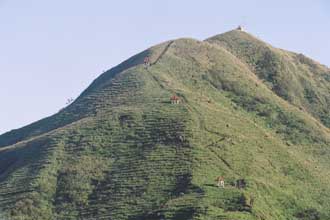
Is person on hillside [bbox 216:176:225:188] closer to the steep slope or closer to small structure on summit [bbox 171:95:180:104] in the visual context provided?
small structure on summit [bbox 171:95:180:104]

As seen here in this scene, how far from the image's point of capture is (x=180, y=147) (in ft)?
356

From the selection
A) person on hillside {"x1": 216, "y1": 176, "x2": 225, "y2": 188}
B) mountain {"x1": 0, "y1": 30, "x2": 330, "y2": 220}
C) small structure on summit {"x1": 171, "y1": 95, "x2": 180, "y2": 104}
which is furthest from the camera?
small structure on summit {"x1": 171, "y1": 95, "x2": 180, "y2": 104}

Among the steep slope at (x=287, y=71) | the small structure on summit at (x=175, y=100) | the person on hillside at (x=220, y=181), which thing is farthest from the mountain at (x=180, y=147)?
the small structure on summit at (x=175, y=100)

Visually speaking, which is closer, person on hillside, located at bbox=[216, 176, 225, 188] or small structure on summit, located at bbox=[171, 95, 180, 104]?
person on hillside, located at bbox=[216, 176, 225, 188]

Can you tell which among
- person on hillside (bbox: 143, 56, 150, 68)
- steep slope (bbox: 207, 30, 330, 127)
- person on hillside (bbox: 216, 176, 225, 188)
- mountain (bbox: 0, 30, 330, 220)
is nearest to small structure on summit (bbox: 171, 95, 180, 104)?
mountain (bbox: 0, 30, 330, 220)

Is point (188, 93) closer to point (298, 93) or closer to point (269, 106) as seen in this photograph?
point (269, 106)

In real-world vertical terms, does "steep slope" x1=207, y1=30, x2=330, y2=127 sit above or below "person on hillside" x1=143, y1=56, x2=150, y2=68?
below

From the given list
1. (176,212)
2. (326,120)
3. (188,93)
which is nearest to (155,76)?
(188,93)

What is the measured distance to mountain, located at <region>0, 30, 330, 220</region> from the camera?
99625 millimetres

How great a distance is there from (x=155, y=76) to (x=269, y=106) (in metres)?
17.4

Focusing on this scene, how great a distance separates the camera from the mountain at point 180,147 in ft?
327

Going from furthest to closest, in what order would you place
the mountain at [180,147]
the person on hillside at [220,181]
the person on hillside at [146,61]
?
the person on hillside at [146,61]
the person on hillside at [220,181]
the mountain at [180,147]

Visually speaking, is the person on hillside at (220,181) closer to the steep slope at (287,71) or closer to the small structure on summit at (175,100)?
the small structure on summit at (175,100)

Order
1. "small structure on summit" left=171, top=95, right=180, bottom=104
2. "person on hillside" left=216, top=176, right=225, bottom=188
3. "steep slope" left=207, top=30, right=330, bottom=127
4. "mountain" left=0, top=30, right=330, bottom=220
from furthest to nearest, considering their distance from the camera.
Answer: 1. "steep slope" left=207, top=30, right=330, bottom=127
2. "small structure on summit" left=171, top=95, right=180, bottom=104
3. "person on hillside" left=216, top=176, right=225, bottom=188
4. "mountain" left=0, top=30, right=330, bottom=220
